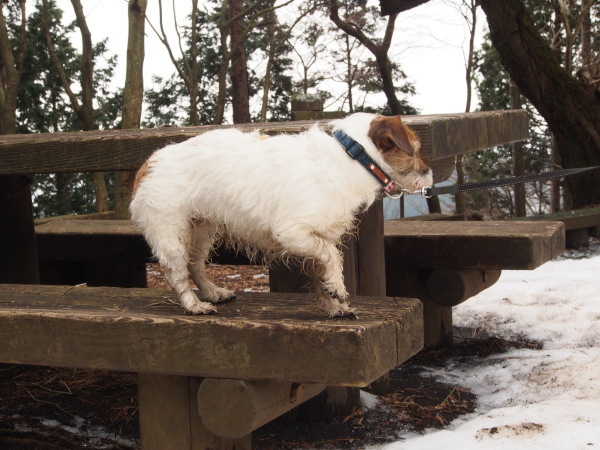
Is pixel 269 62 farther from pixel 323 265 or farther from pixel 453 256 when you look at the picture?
pixel 323 265

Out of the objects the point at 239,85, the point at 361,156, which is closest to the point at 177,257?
the point at 361,156

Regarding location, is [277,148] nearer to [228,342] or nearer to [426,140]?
[228,342]

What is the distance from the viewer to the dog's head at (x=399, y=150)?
2.28m

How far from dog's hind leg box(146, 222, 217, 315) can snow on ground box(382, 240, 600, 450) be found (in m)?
1.30

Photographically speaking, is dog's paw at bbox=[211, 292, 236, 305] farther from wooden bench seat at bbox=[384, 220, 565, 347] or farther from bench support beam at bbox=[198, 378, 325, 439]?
wooden bench seat at bbox=[384, 220, 565, 347]

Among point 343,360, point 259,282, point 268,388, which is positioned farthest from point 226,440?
point 259,282

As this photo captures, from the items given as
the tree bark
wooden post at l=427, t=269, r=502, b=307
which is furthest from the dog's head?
the tree bark

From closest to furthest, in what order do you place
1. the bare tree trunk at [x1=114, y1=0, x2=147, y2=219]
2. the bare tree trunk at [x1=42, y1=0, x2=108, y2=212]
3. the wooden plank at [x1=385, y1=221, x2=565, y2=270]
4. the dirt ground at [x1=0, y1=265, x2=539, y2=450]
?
the dirt ground at [x1=0, y1=265, x2=539, y2=450]
the wooden plank at [x1=385, y1=221, x2=565, y2=270]
the bare tree trunk at [x1=114, y1=0, x2=147, y2=219]
the bare tree trunk at [x1=42, y1=0, x2=108, y2=212]

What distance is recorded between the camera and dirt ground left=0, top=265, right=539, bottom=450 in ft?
11.6

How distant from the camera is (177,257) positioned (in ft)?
7.93

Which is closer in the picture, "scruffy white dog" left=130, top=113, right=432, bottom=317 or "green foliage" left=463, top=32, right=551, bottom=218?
"scruffy white dog" left=130, top=113, right=432, bottom=317

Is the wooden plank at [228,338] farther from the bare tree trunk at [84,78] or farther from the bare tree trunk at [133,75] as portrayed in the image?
the bare tree trunk at [84,78]

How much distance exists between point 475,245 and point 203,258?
2.13m

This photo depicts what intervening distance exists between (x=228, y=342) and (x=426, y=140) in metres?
1.16
